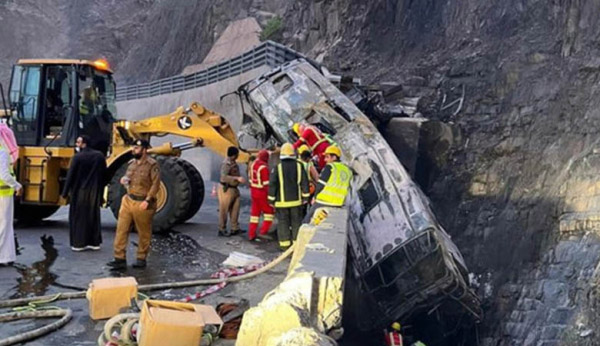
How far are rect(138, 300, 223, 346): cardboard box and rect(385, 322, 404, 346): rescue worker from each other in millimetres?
4647

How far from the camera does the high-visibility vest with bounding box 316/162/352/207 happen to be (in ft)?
23.9

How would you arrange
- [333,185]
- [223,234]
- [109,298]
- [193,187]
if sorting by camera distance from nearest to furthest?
[109,298] → [333,185] → [223,234] → [193,187]

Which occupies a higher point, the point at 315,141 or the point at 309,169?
the point at 315,141

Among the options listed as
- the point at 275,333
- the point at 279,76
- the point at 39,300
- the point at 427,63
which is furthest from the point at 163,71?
the point at 275,333

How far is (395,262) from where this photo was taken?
26.9 feet

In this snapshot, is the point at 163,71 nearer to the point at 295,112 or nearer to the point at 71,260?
the point at 295,112

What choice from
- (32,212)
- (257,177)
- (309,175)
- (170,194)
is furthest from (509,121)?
(32,212)

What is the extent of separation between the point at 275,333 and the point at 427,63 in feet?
53.0

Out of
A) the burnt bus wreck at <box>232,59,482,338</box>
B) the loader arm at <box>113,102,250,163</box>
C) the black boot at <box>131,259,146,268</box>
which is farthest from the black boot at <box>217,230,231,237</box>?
the black boot at <box>131,259,146,268</box>

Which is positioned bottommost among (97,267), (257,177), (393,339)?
(393,339)

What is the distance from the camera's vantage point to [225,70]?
63.9 feet

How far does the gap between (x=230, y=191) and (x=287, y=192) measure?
152cm

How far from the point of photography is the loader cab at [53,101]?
30.7ft

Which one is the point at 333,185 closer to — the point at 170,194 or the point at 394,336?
the point at 394,336
